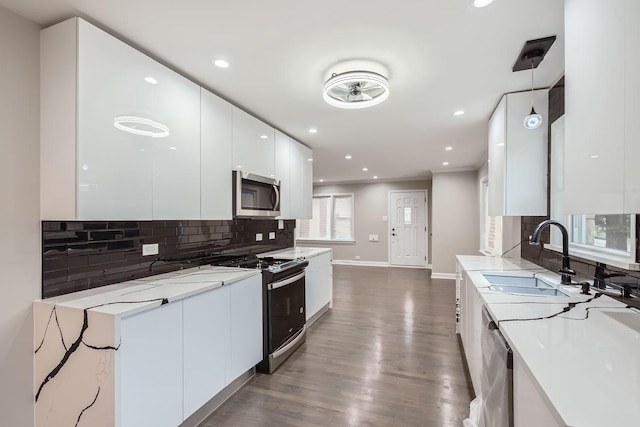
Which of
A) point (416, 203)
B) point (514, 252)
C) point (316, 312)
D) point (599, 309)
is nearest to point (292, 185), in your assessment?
point (316, 312)

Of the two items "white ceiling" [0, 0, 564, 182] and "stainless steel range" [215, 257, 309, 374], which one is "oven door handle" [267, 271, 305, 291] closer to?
"stainless steel range" [215, 257, 309, 374]

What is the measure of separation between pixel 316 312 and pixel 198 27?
10.6 ft

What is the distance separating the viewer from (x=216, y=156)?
244 centimetres

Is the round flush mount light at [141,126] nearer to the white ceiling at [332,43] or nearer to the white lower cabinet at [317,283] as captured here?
the white ceiling at [332,43]

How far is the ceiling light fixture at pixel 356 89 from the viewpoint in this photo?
2.01 metres

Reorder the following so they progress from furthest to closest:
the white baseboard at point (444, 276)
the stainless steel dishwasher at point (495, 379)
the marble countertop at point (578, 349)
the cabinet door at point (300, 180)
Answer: the white baseboard at point (444, 276)
the cabinet door at point (300, 180)
the stainless steel dishwasher at point (495, 379)
the marble countertop at point (578, 349)

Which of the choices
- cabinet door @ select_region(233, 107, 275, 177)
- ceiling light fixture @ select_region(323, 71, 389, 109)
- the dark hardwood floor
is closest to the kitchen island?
the dark hardwood floor

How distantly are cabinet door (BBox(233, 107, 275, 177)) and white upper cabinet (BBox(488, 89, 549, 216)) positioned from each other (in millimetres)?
2288

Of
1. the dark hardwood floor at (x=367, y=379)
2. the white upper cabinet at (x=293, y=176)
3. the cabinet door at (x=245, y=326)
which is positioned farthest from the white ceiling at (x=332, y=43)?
the dark hardwood floor at (x=367, y=379)

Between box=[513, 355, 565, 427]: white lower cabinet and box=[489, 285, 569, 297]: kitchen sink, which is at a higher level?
box=[489, 285, 569, 297]: kitchen sink

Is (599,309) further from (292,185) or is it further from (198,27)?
(292,185)

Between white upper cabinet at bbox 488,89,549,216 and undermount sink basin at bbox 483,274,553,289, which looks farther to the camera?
white upper cabinet at bbox 488,89,549,216

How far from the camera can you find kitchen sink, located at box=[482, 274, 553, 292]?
2.10 m

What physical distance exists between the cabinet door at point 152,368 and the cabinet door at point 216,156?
3.08ft
